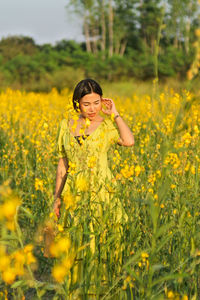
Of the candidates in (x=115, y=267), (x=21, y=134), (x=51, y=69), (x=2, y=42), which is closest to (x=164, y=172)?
(x=115, y=267)

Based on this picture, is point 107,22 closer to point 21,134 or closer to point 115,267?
point 21,134

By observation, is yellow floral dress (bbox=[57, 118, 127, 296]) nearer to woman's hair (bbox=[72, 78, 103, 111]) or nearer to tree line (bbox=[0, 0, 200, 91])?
woman's hair (bbox=[72, 78, 103, 111])

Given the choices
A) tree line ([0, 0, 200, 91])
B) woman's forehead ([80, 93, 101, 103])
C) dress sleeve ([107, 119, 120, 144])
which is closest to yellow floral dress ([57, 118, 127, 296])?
dress sleeve ([107, 119, 120, 144])

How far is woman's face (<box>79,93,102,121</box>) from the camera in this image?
205cm

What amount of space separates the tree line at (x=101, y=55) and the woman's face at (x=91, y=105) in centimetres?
1285

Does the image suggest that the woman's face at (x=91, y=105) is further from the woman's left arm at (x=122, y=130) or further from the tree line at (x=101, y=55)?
the tree line at (x=101, y=55)

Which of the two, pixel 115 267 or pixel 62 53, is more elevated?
pixel 62 53

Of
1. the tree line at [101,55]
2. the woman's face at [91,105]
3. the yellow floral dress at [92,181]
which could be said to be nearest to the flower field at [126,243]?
the yellow floral dress at [92,181]

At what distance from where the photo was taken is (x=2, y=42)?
34.8 metres

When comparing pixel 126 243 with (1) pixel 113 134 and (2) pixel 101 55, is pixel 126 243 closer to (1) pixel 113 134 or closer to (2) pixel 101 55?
(1) pixel 113 134

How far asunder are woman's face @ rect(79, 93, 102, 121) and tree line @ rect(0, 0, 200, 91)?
12.8 meters

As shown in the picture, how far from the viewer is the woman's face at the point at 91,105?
2.05 metres

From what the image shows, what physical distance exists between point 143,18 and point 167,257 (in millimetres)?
31468

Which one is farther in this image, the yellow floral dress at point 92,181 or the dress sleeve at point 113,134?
the dress sleeve at point 113,134
